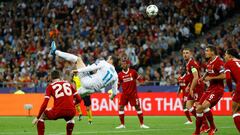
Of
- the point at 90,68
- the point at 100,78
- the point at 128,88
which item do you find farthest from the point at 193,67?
the point at 128,88

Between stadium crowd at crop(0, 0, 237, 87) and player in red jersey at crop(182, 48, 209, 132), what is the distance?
11.4m

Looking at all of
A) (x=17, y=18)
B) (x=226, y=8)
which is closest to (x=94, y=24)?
(x=17, y=18)

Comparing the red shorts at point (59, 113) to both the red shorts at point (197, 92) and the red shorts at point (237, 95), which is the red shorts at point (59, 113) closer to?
the red shorts at point (237, 95)

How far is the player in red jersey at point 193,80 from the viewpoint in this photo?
66.9 feet

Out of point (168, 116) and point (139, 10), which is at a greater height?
point (139, 10)

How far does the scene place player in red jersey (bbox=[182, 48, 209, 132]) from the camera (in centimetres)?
2039

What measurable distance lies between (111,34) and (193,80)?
18.8m

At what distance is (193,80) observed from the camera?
2028cm

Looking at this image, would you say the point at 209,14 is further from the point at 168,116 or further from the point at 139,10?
the point at 168,116

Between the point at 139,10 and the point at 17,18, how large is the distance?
841 centimetres

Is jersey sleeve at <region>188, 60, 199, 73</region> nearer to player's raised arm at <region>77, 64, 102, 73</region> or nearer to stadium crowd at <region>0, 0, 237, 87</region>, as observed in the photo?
player's raised arm at <region>77, 64, 102, 73</region>

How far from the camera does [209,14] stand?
1495 inches

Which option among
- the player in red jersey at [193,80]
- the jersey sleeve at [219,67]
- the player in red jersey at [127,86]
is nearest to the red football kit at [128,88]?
the player in red jersey at [127,86]

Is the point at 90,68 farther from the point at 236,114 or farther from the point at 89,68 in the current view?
the point at 236,114
